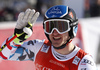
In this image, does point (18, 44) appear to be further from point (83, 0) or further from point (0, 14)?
point (83, 0)

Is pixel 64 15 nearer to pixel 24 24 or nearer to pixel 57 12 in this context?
pixel 57 12

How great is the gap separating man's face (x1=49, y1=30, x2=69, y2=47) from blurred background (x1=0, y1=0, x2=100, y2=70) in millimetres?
1998

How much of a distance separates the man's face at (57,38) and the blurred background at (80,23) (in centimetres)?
200

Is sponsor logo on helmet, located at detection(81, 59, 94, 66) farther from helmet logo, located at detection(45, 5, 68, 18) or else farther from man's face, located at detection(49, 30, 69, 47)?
helmet logo, located at detection(45, 5, 68, 18)

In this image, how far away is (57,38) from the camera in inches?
131

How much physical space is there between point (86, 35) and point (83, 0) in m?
4.64

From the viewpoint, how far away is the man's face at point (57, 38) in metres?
3.26

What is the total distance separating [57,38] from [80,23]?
127 inches

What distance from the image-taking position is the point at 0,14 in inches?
400

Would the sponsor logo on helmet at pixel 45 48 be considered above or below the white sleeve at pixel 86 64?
above

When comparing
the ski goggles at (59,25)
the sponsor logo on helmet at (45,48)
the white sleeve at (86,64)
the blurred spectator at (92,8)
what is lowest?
the blurred spectator at (92,8)

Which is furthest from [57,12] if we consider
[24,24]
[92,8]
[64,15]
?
[92,8]

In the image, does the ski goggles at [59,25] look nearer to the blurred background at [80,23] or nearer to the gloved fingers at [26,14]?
the gloved fingers at [26,14]

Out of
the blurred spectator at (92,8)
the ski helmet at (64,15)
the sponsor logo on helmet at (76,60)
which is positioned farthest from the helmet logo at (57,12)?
the blurred spectator at (92,8)
